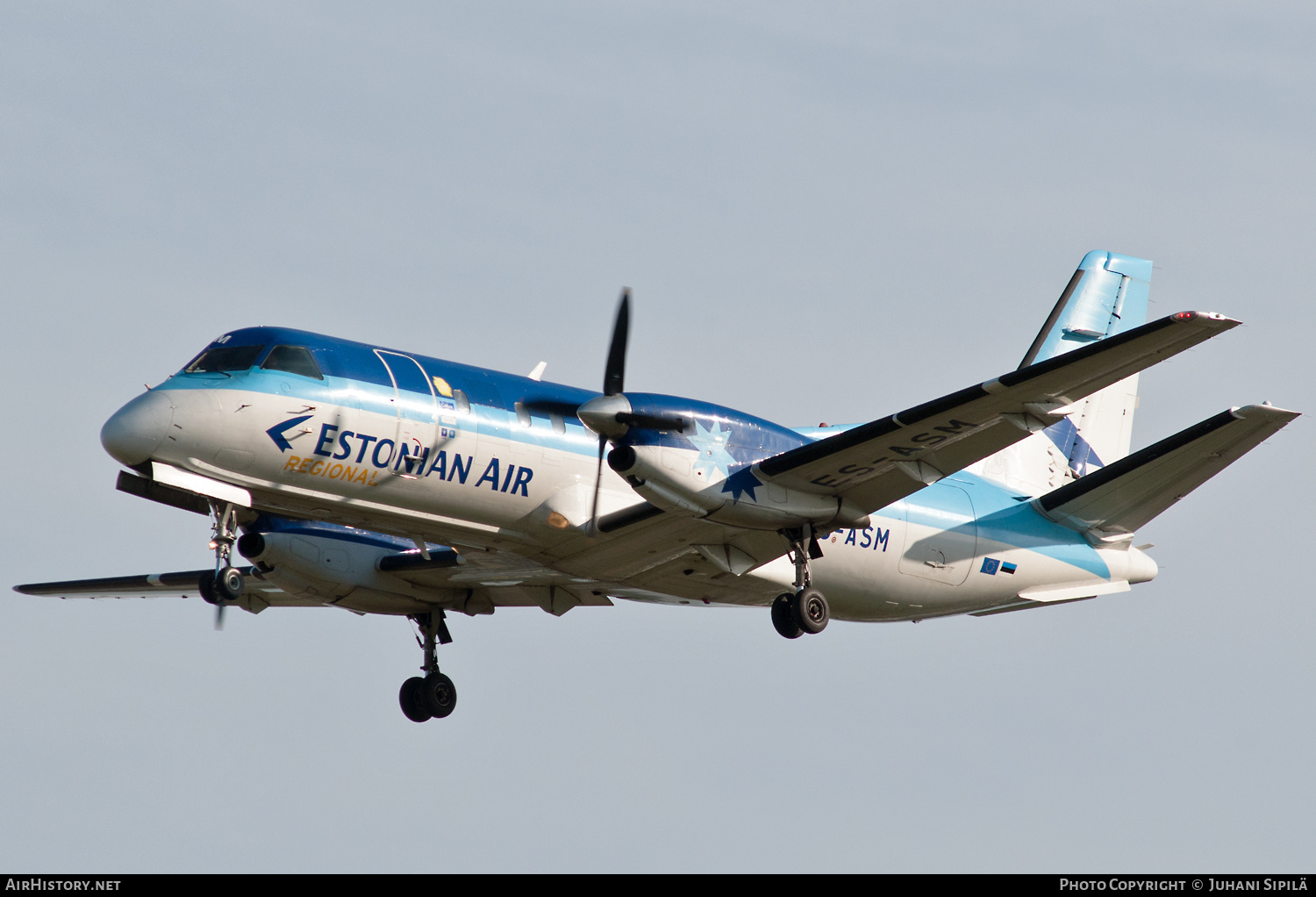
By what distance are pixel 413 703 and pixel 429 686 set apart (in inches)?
12.9

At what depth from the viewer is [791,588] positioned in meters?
19.8

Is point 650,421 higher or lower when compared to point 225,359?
lower

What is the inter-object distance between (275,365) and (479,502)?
2797 millimetres

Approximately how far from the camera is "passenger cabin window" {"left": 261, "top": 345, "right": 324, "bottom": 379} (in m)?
16.7

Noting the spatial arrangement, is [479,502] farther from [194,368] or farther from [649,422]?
[194,368]

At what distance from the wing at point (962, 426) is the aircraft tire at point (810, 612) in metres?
1.28

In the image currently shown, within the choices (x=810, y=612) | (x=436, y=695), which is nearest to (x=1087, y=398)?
(x=810, y=612)

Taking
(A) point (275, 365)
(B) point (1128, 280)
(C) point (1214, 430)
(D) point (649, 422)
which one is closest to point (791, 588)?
(D) point (649, 422)

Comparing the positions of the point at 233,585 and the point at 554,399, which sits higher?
the point at 554,399

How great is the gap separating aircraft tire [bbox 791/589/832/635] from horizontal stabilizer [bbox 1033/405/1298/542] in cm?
483

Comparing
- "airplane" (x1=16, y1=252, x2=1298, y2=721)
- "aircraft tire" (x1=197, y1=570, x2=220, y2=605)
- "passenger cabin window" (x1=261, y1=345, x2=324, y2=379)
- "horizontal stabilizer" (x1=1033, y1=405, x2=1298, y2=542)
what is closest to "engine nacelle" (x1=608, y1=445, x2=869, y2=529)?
"airplane" (x1=16, y1=252, x2=1298, y2=721)

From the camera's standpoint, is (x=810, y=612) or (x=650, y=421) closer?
(x=650, y=421)

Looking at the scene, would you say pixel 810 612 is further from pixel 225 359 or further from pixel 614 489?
pixel 225 359

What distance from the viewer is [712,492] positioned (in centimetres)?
1722
